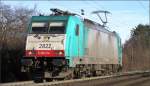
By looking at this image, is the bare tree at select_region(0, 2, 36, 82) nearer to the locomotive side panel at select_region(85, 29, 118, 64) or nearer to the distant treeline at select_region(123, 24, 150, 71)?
the locomotive side panel at select_region(85, 29, 118, 64)

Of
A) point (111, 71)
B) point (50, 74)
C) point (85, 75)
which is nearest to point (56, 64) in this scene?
point (50, 74)

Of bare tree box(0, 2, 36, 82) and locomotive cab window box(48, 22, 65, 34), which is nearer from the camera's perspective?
locomotive cab window box(48, 22, 65, 34)

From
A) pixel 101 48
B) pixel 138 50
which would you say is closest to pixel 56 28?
pixel 101 48

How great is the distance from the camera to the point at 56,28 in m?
26.4

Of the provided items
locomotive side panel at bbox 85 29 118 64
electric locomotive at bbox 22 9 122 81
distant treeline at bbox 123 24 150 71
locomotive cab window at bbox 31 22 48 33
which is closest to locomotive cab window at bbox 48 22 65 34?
electric locomotive at bbox 22 9 122 81

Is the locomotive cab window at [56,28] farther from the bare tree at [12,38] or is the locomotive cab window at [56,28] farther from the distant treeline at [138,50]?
the distant treeline at [138,50]

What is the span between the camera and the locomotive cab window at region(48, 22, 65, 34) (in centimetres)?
2609

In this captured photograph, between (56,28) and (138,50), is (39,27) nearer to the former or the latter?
(56,28)

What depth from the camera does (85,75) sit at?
3153 centimetres

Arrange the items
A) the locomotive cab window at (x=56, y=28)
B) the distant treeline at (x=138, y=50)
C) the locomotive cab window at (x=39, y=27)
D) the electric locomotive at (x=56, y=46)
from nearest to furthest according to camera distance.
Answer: the electric locomotive at (x=56, y=46)
the locomotive cab window at (x=56, y=28)
the locomotive cab window at (x=39, y=27)
the distant treeline at (x=138, y=50)

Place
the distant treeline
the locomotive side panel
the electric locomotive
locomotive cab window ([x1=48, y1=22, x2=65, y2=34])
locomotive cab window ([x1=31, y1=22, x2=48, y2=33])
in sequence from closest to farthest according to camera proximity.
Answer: the electric locomotive < locomotive cab window ([x1=48, y1=22, x2=65, y2=34]) < locomotive cab window ([x1=31, y1=22, x2=48, y2=33]) < the locomotive side panel < the distant treeline

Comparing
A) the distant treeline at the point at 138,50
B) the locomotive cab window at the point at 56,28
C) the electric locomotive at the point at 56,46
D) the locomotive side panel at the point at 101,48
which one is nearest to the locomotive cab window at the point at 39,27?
the electric locomotive at the point at 56,46

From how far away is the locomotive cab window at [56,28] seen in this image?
26094mm

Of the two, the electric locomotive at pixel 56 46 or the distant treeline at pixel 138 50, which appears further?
the distant treeline at pixel 138 50
